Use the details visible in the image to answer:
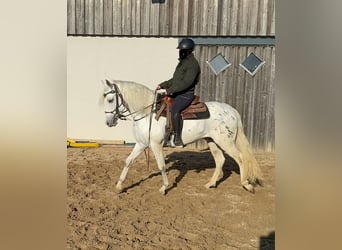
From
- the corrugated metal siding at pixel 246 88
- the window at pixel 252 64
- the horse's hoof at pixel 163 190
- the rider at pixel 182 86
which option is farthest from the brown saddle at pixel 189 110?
the window at pixel 252 64

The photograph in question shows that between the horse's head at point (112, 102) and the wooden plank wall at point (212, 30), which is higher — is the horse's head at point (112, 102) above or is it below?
below

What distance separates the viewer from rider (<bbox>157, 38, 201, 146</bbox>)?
11.5 ft

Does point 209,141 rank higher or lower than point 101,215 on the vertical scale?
higher

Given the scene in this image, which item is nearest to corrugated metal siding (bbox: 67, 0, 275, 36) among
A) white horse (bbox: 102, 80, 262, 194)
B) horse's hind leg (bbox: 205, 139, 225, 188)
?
white horse (bbox: 102, 80, 262, 194)

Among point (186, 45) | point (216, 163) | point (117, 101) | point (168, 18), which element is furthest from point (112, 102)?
point (168, 18)

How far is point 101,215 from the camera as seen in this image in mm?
2941

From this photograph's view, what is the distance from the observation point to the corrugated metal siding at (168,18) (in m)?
5.67

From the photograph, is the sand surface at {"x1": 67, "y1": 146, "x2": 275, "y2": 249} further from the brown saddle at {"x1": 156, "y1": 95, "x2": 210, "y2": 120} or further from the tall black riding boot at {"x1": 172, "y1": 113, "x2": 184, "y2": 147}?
the brown saddle at {"x1": 156, "y1": 95, "x2": 210, "y2": 120}

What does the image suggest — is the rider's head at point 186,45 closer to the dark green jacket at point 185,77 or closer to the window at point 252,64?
the dark green jacket at point 185,77

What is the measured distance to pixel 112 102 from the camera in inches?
139

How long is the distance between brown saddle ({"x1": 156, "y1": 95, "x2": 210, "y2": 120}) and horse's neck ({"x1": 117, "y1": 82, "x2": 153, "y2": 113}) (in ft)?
0.45
